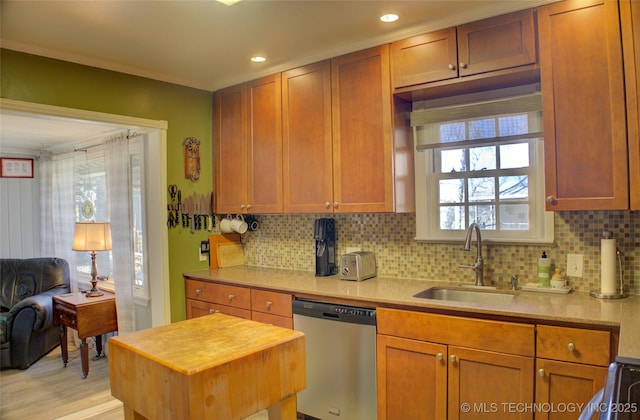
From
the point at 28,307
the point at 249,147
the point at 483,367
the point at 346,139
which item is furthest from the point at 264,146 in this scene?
the point at 28,307

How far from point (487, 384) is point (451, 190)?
1215mm

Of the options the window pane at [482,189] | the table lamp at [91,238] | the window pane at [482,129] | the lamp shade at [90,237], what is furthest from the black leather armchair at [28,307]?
the window pane at [482,129]

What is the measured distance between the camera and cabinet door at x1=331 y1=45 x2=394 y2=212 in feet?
8.80

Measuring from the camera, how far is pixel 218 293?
322cm

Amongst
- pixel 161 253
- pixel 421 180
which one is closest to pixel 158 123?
pixel 161 253

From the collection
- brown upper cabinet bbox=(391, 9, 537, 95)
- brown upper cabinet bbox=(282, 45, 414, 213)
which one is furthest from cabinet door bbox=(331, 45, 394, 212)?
brown upper cabinet bbox=(391, 9, 537, 95)

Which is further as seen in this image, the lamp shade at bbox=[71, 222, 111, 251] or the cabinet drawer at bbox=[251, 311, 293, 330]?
the lamp shade at bbox=[71, 222, 111, 251]

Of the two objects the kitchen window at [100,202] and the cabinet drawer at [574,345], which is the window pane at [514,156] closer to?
the cabinet drawer at [574,345]

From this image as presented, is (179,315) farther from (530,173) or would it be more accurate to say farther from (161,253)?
(530,173)

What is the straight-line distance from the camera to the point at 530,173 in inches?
99.0

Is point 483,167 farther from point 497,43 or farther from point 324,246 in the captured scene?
point 324,246

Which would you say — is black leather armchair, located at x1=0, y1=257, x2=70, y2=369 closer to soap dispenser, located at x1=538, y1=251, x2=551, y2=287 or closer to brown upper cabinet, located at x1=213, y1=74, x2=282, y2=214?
brown upper cabinet, located at x1=213, y1=74, x2=282, y2=214

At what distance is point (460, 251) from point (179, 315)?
2223mm

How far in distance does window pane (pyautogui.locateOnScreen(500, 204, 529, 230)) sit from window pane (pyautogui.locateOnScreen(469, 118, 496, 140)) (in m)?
0.45
